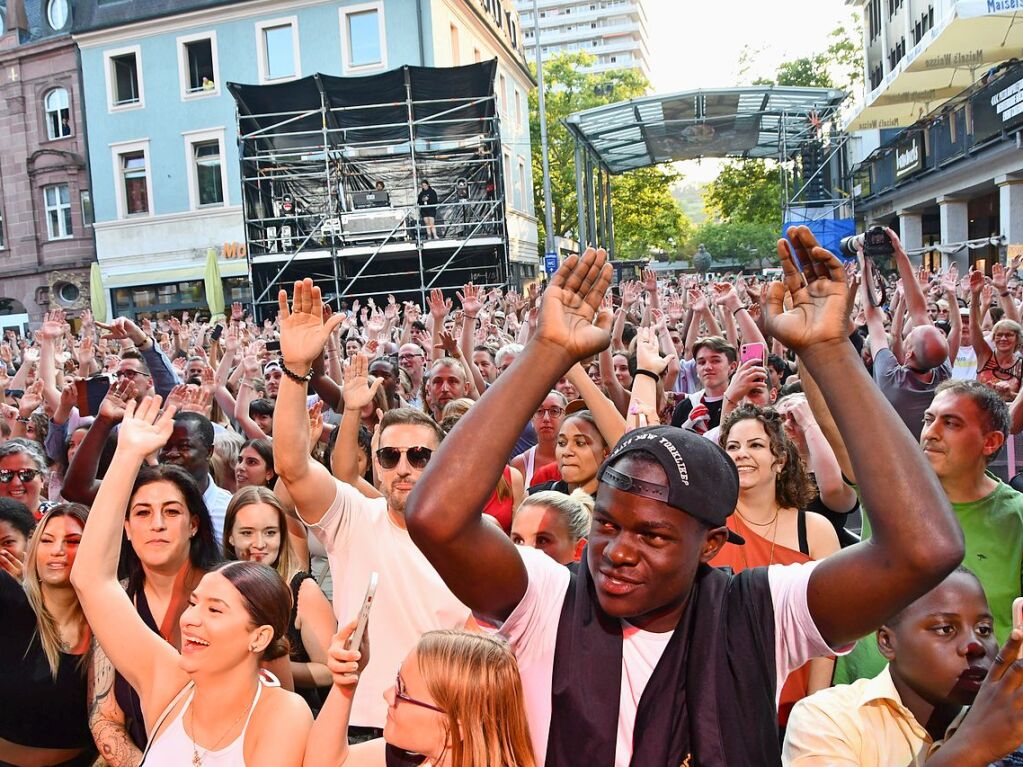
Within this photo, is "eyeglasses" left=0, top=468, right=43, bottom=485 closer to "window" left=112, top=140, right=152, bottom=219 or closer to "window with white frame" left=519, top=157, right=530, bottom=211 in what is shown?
"window" left=112, top=140, right=152, bottom=219

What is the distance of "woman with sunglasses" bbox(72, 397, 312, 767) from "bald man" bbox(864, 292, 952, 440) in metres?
3.61

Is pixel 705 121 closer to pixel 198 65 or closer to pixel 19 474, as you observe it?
pixel 198 65

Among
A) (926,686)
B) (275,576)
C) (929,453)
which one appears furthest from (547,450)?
(926,686)

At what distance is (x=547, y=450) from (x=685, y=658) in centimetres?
349

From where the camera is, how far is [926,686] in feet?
7.05

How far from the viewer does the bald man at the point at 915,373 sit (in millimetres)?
4891

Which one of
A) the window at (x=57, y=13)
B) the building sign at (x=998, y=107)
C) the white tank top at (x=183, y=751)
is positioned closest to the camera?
the white tank top at (x=183, y=751)

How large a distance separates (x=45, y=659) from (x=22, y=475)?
5.48 feet

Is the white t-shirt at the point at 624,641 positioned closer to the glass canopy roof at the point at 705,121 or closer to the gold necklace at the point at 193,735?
the gold necklace at the point at 193,735

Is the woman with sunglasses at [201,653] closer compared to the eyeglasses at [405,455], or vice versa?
the woman with sunglasses at [201,653]

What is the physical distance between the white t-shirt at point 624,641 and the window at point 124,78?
95.0 ft

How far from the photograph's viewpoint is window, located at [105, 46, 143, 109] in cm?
2697

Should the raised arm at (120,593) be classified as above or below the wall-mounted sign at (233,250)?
below

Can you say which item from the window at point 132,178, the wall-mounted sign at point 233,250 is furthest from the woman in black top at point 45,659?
the window at point 132,178
